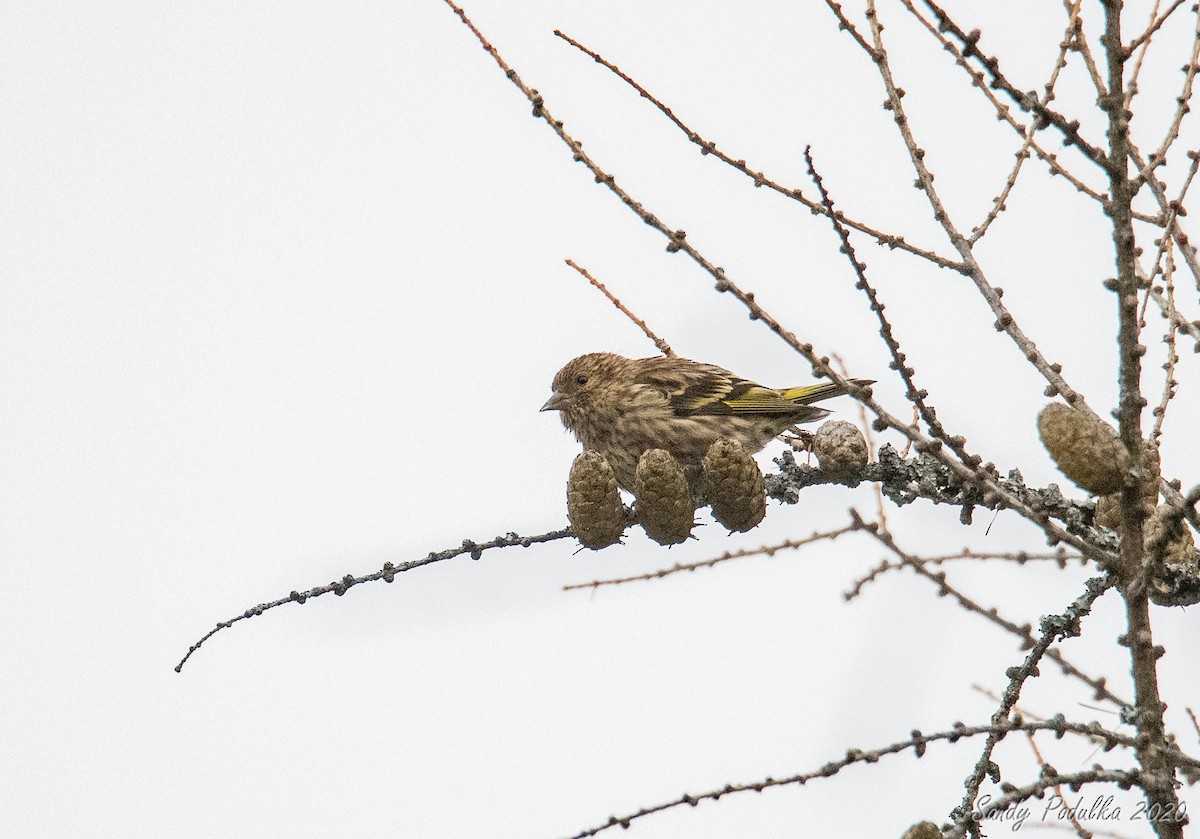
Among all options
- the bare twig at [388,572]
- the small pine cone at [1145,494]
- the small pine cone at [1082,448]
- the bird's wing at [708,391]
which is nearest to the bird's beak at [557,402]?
the bird's wing at [708,391]

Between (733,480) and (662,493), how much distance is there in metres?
0.25

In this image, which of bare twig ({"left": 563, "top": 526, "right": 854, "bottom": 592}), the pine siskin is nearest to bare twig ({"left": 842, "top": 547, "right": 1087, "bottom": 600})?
bare twig ({"left": 563, "top": 526, "right": 854, "bottom": 592})

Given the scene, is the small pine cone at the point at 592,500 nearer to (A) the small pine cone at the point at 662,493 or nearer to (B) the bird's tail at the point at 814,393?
(A) the small pine cone at the point at 662,493

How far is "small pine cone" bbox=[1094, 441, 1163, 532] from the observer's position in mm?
2834

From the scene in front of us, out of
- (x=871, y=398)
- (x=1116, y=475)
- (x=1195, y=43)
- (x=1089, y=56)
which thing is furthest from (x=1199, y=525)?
(x=1195, y=43)

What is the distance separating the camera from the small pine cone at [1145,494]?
2834 mm

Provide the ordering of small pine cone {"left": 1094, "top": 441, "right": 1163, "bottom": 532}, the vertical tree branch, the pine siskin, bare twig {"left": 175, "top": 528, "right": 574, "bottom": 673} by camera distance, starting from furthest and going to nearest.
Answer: the pine siskin, bare twig {"left": 175, "top": 528, "right": 574, "bottom": 673}, small pine cone {"left": 1094, "top": 441, "right": 1163, "bottom": 532}, the vertical tree branch

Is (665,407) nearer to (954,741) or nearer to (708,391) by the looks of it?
(708,391)

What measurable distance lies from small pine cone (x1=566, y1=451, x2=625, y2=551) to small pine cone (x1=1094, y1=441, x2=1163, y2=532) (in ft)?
4.85

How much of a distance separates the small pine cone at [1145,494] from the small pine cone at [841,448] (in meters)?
0.75

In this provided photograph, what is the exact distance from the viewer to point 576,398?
6.58 m

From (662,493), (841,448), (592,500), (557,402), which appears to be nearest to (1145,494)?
(841,448)

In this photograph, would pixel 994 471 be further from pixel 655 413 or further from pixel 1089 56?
pixel 655 413

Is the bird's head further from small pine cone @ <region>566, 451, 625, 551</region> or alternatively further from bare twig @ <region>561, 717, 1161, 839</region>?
bare twig @ <region>561, 717, 1161, 839</region>
